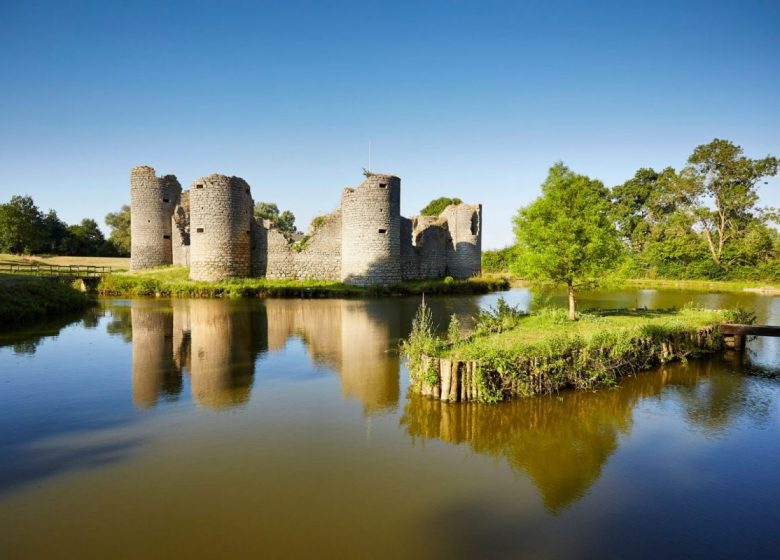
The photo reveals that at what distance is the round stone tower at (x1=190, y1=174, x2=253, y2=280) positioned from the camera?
2952 centimetres

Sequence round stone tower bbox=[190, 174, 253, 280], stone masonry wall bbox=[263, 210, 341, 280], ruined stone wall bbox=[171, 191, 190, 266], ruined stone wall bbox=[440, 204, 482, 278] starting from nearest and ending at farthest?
round stone tower bbox=[190, 174, 253, 280], stone masonry wall bbox=[263, 210, 341, 280], ruined stone wall bbox=[171, 191, 190, 266], ruined stone wall bbox=[440, 204, 482, 278]

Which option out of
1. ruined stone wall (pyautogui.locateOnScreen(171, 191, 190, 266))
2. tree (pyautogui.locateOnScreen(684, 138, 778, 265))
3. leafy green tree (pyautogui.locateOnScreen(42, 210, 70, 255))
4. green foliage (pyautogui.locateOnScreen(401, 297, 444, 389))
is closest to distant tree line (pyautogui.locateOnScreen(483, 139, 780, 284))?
tree (pyautogui.locateOnScreen(684, 138, 778, 265))

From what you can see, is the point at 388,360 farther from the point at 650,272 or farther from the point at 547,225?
the point at 650,272

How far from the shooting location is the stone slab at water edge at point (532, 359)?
872 centimetres

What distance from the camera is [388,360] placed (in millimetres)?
12031

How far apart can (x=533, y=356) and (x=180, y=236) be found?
31.2m

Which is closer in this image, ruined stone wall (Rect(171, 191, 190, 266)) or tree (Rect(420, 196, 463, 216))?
ruined stone wall (Rect(171, 191, 190, 266))

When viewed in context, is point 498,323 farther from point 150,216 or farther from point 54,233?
point 54,233

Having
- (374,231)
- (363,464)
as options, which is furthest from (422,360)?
(374,231)

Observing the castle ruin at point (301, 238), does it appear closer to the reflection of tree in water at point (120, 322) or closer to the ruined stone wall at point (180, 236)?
the ruined stone wall at point (180, 236)

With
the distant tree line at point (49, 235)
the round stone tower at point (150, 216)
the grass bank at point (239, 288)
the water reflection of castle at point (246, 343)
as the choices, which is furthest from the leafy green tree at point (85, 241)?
the water reflection of castle at point (246, 343)

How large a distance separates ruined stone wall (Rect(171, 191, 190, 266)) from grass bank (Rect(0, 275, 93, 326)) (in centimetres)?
1032

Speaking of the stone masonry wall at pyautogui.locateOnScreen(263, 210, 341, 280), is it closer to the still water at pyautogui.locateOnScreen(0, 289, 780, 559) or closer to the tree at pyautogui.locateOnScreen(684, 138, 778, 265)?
the still water at pyautogui.locateOnScreen(0, 289, 780, 559)

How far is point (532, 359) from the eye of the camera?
9016mm
